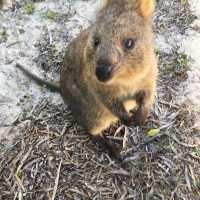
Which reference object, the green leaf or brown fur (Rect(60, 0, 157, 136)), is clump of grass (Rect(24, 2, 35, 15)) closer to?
brown fur (Rect(60, 0, 157, 136))

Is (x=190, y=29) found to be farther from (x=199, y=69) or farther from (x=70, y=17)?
(x=70, y=17)

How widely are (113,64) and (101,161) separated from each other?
4.11 ft

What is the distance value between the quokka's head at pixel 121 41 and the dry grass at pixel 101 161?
952mm

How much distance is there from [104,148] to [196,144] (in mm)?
859

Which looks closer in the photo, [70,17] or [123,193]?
[123,193]

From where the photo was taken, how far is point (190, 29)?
582cm

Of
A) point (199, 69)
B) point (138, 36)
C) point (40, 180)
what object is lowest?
point (40, 180)

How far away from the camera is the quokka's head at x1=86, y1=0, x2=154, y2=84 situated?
12.8 ft

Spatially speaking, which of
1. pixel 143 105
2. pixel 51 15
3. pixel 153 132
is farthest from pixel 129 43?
pixel 51 15

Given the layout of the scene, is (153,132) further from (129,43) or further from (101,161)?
(129,43)

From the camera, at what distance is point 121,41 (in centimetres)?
401

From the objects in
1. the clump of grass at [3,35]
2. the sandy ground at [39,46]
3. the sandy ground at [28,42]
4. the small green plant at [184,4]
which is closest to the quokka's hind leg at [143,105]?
the sandy ground at [39,46]

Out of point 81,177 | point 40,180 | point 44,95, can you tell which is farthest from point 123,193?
point 44,95

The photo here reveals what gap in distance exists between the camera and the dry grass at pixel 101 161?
4637 millimetres
